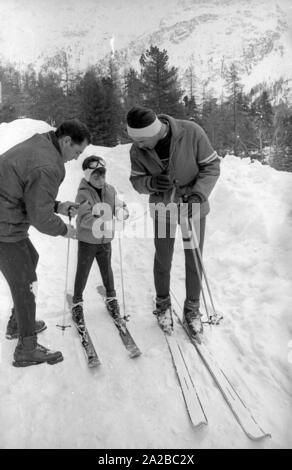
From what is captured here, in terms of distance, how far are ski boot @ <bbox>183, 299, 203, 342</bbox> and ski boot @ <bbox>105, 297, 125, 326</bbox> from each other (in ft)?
2.34

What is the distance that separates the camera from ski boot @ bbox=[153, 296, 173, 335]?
3.59 meters

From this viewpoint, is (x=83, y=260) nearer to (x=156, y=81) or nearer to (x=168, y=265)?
(x=168, y=265)

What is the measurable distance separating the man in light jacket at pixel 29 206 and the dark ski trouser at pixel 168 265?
1.01 m

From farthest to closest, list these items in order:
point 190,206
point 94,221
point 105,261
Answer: point 105,261, point 94,221, point 190,206

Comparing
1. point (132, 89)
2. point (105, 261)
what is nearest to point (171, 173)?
point (105, 261)

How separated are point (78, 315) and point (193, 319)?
4.12 ft

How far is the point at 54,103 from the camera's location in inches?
925

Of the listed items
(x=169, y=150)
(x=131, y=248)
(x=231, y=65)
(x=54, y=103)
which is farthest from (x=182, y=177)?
(x=231, y=65)

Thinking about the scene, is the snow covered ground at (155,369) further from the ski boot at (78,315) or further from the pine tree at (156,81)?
the pine tree at (156,81)

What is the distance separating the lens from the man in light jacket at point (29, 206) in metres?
2.56

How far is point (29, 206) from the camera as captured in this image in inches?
104
